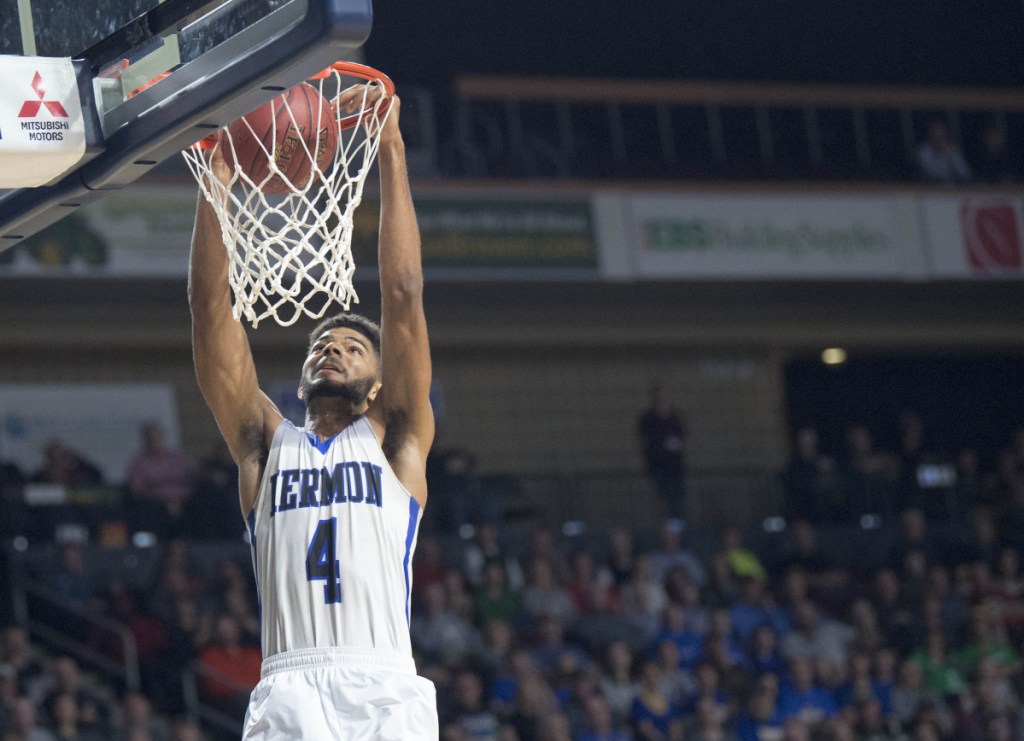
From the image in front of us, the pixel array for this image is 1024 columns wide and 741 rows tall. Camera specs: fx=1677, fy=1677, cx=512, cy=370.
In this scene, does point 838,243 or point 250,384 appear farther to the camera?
point 838,243

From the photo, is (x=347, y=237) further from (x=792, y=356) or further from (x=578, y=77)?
(x=792, y=356)

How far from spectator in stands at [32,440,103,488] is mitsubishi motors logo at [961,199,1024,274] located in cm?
828

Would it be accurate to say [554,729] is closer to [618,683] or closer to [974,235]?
[618,683]

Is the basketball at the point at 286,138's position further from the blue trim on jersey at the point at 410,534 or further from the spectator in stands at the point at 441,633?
the spectator in stands at the point at 441,633

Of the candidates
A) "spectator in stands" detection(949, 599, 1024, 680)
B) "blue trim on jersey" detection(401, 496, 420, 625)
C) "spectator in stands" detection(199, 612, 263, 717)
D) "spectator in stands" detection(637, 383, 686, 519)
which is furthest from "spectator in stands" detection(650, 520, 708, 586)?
"blue trim on jersey" detection(401, 496, 420, 625)

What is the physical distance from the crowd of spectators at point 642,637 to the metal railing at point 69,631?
61mm

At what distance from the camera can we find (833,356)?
17.9m

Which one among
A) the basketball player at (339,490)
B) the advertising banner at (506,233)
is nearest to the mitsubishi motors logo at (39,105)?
the basketball player at (339,490)

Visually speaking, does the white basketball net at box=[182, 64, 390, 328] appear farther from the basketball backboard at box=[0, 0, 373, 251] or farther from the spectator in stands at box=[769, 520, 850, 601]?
the spectator in stands at box=[769, 520, 850, 601]

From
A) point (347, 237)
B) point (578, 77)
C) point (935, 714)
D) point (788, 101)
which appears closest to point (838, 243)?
point (788, 101)

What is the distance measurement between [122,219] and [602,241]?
415 cm

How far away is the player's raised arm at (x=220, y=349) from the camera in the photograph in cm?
452

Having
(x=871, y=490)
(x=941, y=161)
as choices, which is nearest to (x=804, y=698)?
(x=871, y=490)

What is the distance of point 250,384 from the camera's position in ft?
15.0
